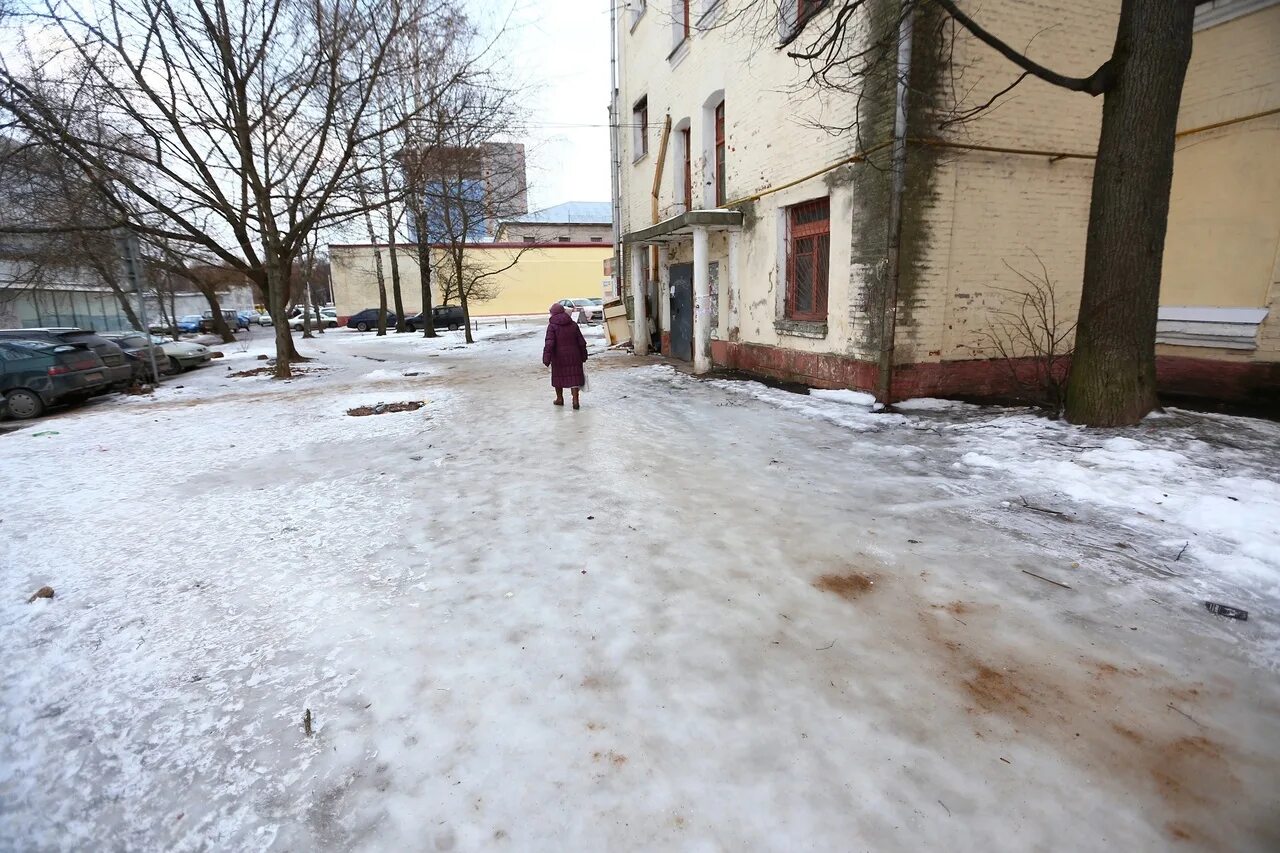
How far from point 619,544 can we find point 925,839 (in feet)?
7.98

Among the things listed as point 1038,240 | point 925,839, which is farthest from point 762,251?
point 925,839

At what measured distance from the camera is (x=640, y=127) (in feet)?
53.3

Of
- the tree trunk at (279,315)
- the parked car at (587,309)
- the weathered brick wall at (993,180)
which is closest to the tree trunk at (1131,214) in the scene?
the weathered brick wall at (993,180)

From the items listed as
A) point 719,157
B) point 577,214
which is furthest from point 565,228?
point 719,157

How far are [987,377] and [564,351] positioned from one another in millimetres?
6162

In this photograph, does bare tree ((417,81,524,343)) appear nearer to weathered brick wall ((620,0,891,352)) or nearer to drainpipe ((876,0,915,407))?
weathered brick wall ((620,0,891,352))

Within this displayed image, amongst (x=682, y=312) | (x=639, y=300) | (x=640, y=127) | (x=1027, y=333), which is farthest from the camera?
(x=640, y=127)

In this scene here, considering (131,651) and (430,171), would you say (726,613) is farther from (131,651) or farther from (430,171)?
(430,171)

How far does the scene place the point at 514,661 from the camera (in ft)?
9.00

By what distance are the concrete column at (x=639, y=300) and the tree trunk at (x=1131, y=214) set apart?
11081mm

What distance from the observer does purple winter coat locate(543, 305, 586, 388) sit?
837 centimetres

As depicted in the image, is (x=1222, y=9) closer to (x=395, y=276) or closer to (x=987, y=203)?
(x=987, y=203)

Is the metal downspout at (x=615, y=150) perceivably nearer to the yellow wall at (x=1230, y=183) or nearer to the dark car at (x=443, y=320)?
the yellow wall at (x=1230, y=183)

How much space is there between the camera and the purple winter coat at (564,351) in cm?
837
